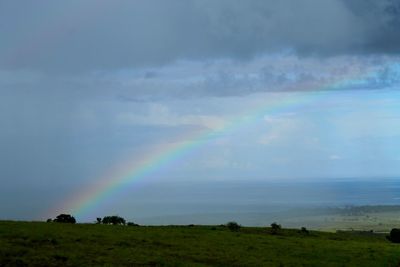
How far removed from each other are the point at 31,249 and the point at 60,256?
226cm

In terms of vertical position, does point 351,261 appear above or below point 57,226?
below

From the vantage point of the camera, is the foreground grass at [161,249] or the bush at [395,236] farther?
the bush at [395,236]

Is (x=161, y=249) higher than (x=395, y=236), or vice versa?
(x=395, y=236)

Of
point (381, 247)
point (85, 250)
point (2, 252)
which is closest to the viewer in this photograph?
point (2, 252)

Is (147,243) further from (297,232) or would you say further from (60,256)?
(297,232)

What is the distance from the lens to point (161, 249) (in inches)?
1417

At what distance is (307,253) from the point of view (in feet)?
133

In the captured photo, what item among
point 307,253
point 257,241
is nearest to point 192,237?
point 257,241

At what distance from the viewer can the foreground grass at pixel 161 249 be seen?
97.9ft

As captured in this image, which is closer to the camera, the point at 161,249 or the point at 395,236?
the point at 161,249

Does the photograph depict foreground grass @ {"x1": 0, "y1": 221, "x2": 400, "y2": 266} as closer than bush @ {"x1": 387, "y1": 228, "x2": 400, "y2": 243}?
Yes

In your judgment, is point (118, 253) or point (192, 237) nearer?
point (118, 253)

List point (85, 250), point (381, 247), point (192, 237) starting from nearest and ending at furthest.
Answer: point (85, 250), point (192, 237), point (381, 247)

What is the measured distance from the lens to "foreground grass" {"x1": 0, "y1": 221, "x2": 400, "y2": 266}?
29.8m
